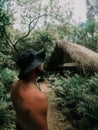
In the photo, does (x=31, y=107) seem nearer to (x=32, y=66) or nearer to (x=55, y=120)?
(x=32, y=66)

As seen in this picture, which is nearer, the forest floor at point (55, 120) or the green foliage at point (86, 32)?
the forest floor at point (55, 120)

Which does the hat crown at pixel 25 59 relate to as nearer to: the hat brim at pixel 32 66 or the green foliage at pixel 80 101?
the hat brim at pixel 32 66

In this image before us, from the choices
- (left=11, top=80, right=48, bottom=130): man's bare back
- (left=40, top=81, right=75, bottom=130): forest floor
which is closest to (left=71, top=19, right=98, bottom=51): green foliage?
(left=40, top=81, right=75, bottom=130): forest floor

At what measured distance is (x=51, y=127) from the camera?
975cm

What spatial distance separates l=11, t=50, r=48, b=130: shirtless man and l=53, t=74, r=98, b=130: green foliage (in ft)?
18.8

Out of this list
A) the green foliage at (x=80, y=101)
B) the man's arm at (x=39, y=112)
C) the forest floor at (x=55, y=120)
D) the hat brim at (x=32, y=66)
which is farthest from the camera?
the forest floor at (x=55, y=120)

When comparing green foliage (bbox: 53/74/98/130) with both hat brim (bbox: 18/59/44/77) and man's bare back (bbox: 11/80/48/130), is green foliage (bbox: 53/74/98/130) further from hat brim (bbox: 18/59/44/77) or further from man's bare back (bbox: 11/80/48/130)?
hat brim (bbox: 18/59/44/77)

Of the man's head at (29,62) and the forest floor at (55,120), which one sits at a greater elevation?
the man's head at (29,62)

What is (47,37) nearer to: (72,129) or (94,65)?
(94,65)

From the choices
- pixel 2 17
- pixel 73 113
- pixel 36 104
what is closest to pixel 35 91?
pixel 36 104

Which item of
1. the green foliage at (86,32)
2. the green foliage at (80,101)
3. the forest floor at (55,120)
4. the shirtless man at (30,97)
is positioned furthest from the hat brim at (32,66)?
the green foliage at (86,32)

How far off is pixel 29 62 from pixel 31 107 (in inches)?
23.8

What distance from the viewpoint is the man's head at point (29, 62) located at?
3555 millimetres

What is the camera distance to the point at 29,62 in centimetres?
361
